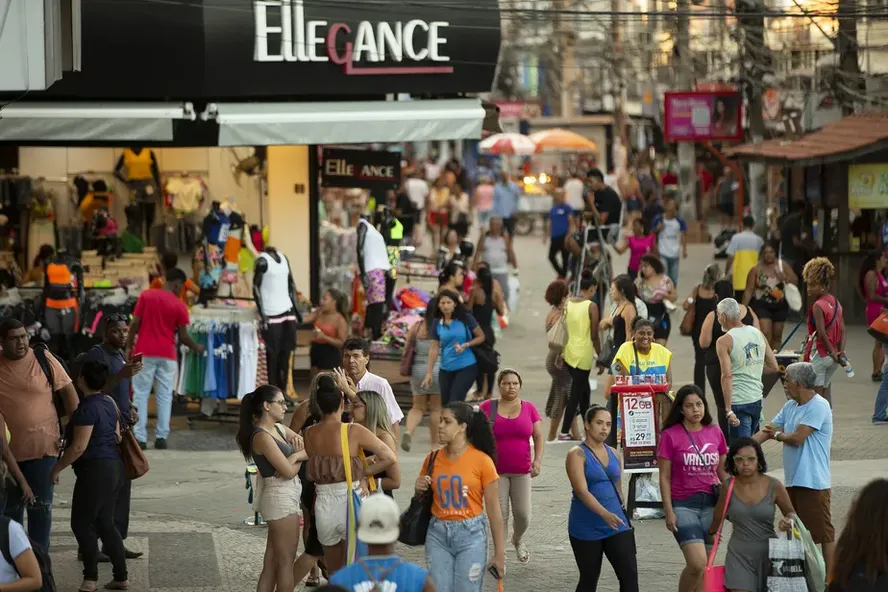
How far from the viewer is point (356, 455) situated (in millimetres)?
9000

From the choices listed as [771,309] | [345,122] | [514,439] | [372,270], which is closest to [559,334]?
[771,309]

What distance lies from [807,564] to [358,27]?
11.9 meters

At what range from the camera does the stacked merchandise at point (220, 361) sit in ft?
53.4

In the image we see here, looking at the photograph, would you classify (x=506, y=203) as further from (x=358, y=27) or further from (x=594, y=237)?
(x=358, y=27)

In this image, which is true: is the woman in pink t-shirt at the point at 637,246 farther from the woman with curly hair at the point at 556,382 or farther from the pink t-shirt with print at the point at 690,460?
the pink t-shirt with print at the point at 690,460

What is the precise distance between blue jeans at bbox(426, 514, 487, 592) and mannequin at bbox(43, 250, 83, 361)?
963 cm

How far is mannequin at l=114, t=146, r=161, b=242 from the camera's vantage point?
21781 millimetres

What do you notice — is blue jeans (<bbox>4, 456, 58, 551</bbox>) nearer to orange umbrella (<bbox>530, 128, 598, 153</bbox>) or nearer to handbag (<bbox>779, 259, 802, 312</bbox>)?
handbag (<bbox>779, 259, 802, 312</bbox>)

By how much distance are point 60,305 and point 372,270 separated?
3770 millimetres

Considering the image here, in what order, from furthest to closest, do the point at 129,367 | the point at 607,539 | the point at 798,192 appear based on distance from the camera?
the point at 798,192, the point at 129,367, the point at 607,539

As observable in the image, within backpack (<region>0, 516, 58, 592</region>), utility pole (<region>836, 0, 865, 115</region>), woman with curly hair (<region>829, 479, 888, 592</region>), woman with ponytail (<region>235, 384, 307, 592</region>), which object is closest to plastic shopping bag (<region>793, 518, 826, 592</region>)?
woman with curly hair (<region>829, 479, 888, 592</region>)

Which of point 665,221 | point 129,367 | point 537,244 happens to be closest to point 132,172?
point 665,221

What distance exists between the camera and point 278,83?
18938 millimetres

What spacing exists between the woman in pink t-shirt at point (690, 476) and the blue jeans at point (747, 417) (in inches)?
136
